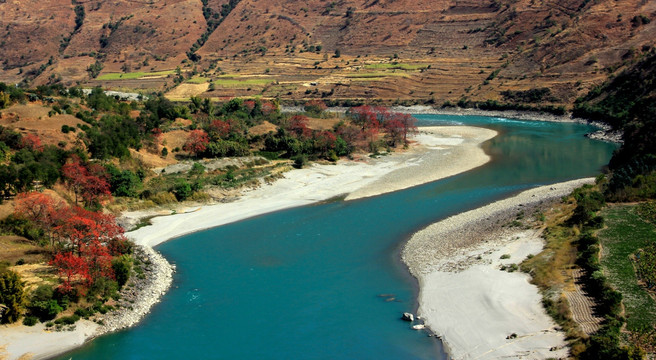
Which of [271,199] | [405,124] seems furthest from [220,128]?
[405,124]

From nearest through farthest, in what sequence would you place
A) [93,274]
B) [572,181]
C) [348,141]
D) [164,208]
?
[93,274], [164,208], [572,181], [348,141]

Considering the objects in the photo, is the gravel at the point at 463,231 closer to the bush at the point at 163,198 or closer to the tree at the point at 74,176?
the bush at the point at 163,198

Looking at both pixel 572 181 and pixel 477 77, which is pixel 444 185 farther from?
pixel 477 77

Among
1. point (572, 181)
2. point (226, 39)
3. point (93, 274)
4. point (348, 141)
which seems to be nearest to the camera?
point (93, 274)

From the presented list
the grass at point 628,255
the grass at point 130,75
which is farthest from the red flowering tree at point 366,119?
the grass at point 130,75

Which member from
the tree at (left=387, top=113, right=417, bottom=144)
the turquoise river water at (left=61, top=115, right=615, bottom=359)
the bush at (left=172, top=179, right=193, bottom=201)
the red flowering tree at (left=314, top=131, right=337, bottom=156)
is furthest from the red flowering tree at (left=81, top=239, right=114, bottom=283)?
the tree at (left=387, top=113, right=417, bottom=144)

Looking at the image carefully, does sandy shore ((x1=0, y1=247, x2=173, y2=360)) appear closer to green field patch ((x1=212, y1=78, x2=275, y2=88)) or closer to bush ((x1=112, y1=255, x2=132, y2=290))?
bush ((x1=112, y1=255, x2=132, y2=290))

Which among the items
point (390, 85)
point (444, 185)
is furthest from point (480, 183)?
point (390, 85)
